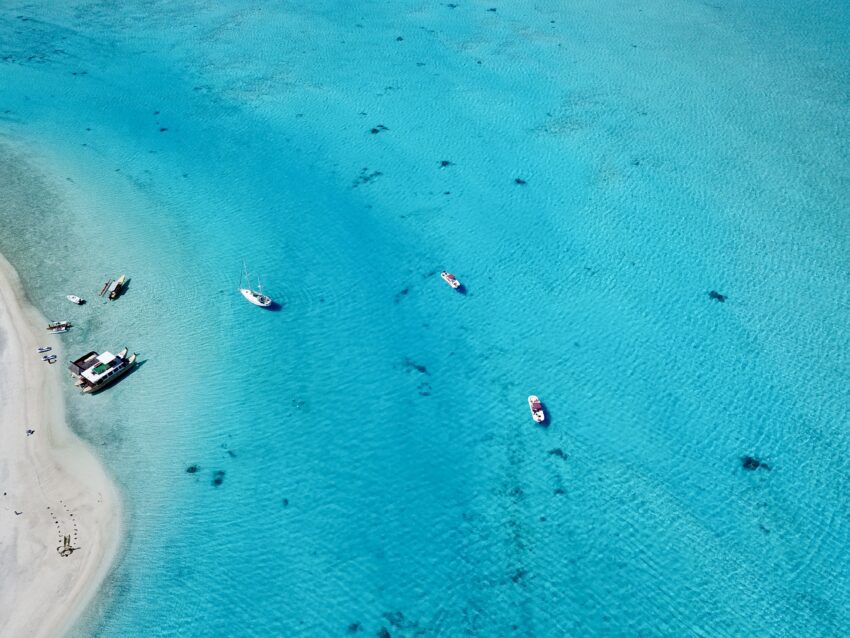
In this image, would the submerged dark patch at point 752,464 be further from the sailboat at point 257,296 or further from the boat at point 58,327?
the boat at point 58,327

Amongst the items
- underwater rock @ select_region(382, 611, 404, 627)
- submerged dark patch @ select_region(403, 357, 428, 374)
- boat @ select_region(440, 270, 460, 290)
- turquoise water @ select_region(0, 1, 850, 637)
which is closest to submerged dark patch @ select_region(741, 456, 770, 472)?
turquoise water @ select_region(0, 1, 850, 637)

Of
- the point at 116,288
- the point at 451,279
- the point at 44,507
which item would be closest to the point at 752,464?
the point at 451,279

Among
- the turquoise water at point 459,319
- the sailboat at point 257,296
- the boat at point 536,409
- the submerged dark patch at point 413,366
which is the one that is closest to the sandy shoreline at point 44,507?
the turquoise water at point 459,319

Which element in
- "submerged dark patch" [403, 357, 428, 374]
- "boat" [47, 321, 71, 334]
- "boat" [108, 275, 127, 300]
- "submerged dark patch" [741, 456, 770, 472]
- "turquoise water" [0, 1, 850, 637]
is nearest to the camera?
"turquoise water" [0, 1, 850, 637]

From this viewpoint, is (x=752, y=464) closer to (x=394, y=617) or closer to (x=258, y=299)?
(x=394, y=617)

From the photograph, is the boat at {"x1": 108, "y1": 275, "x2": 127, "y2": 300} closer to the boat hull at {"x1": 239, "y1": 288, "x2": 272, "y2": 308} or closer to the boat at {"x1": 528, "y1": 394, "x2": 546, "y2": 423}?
the boat hull at {"x1": 239, "y1": 288, "x2": 272, "y2": 308}
